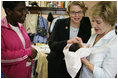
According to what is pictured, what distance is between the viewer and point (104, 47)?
87 cm

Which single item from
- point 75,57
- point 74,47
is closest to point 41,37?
point 74,47

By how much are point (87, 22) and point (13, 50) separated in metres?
0.78

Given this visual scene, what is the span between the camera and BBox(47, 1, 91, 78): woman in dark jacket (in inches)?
46.9

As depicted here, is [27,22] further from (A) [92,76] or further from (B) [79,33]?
(A) [92,76]

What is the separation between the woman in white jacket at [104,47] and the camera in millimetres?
812

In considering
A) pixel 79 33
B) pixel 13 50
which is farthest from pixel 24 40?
pixel 79 33

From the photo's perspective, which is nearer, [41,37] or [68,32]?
[68,32]

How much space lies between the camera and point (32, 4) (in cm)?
268

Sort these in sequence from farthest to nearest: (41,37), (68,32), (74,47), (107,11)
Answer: (41,37) → (68,32) → (74,47) → (107,11)

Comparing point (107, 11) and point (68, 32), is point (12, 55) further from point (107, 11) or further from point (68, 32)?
point (107, 11)

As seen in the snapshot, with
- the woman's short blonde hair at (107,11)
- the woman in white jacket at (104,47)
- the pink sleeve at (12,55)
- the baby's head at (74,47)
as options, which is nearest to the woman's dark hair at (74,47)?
the baby's head at (74,47)

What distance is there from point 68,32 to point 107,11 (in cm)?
46

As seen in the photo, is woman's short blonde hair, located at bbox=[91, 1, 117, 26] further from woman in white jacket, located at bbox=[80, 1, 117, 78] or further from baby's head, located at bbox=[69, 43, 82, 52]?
baby's head, located at bbox=[69, 43, 82, 52]

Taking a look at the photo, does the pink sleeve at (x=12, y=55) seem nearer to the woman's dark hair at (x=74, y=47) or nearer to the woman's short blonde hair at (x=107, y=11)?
the woman's dark hair at (x=74, y=47)
